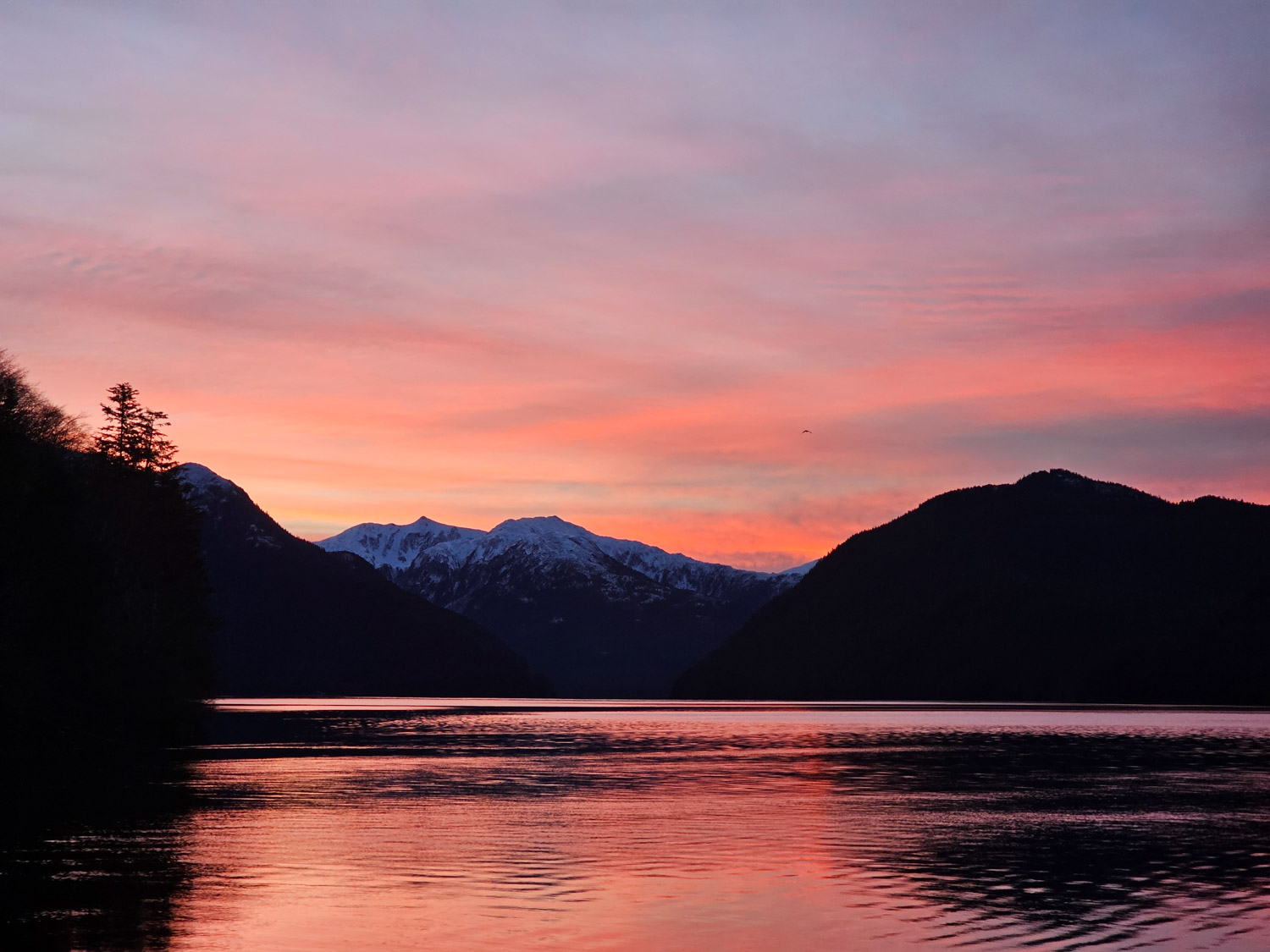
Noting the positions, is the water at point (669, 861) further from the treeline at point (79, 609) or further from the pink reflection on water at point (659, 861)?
the treeline at point (79, 609)

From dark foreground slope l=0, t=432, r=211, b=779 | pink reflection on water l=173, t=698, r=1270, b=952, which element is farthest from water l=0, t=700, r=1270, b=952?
dark foreground slope l=0, t=432, r=211, b=779

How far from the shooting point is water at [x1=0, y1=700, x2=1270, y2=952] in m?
29.0

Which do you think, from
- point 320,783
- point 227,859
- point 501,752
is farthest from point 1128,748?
point 227,859

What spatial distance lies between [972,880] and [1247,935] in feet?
28.4

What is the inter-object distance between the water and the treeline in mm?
10433

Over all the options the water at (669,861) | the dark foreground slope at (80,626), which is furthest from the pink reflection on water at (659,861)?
the dark foreground slope at (80,626)

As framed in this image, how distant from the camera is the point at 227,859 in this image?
40.0 meters

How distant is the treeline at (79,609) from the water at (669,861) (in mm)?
10433

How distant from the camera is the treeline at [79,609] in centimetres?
7838

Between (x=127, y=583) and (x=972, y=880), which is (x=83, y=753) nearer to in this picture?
(x=127, y=583)

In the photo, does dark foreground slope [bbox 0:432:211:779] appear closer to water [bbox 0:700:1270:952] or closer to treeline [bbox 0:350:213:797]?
treeline [bbox 0:350:213:797]

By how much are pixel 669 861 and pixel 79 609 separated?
58.2m

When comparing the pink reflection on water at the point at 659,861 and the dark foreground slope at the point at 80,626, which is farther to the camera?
the dark foreground slope at the point at 80,626

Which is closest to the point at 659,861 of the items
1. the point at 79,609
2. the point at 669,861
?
the point at 669,861
